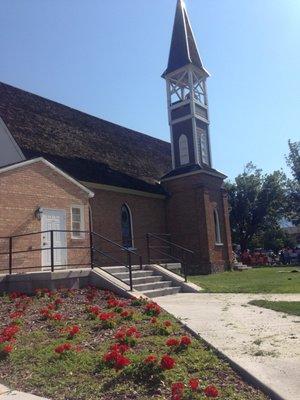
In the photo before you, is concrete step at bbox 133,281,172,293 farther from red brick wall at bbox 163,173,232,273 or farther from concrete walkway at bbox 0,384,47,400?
red brick wall at bbox 163,173,232,273

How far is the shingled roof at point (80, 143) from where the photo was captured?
2127 cm

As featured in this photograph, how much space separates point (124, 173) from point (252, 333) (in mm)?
A: 18552

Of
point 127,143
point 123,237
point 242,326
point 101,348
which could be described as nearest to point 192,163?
point 127,143

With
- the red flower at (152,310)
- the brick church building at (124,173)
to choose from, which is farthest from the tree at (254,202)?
the red flower at (152,310)

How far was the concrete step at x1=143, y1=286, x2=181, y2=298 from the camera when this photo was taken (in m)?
13.0

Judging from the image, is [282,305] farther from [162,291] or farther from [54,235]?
[54,235]

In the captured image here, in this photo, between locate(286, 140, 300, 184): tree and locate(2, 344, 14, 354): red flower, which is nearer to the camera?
locate(2, 344, 14, 354): red flower

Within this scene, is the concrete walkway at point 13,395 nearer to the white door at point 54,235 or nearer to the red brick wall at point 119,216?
the white door at point 54,235

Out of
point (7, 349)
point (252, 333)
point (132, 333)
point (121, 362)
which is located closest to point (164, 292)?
point (252, 333)

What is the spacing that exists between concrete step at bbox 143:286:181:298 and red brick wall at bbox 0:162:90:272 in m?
4.05

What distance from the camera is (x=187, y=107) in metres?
28.9

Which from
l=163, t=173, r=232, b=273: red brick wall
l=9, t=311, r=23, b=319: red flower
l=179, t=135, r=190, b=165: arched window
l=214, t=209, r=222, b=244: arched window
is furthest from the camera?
l=179, t=135, r=190, b=165: arched window

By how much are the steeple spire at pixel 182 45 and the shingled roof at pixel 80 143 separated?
19.4 ft

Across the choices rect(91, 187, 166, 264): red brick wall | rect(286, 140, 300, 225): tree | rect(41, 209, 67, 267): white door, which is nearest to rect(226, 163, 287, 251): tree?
rect(286, 140, 300, 225): tree
